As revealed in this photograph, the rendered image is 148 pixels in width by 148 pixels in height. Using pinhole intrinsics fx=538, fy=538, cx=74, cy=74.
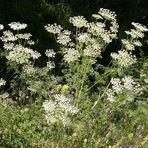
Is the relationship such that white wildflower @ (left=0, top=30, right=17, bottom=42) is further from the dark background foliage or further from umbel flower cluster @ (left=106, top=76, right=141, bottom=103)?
the dark background foliage

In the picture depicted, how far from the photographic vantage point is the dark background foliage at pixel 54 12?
9203mm

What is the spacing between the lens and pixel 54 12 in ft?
32.2

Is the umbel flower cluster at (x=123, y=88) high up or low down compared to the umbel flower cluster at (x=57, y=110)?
down

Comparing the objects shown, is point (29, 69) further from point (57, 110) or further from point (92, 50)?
point (57, 110)

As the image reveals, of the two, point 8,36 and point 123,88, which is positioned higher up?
point 8,36

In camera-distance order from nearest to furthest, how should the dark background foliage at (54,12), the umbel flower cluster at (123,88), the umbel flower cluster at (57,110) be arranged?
the umbel flower cluster at (57,110) < the umbel flower cluster at (123,88) < the dark background foliage at (54,12)

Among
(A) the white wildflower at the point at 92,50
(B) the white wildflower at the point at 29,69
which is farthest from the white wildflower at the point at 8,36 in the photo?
(A) the white wildflower at the point at 92,50

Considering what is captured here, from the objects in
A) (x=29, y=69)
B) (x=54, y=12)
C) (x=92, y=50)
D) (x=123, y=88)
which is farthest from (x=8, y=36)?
(x=54, y=12)

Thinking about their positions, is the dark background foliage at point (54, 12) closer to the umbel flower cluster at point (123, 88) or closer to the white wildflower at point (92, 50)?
the white wildflower at point (92, 50)

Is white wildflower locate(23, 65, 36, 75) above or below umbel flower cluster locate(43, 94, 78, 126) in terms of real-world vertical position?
below

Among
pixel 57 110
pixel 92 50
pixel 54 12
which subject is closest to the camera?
pixel 57 110

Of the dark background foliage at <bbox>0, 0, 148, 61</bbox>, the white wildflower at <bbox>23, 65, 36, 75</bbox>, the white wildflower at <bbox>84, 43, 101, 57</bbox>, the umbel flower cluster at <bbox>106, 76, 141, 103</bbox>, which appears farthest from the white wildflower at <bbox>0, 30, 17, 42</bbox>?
the dark background foliage at <bbox>0, 0, 148, 61</bbox>

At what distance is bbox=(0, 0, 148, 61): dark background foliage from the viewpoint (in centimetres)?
920

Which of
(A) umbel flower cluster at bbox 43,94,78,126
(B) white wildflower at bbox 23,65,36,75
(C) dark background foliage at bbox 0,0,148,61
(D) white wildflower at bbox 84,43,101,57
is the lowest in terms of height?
(C) dark background foliage at bbox 0,0,148,61
